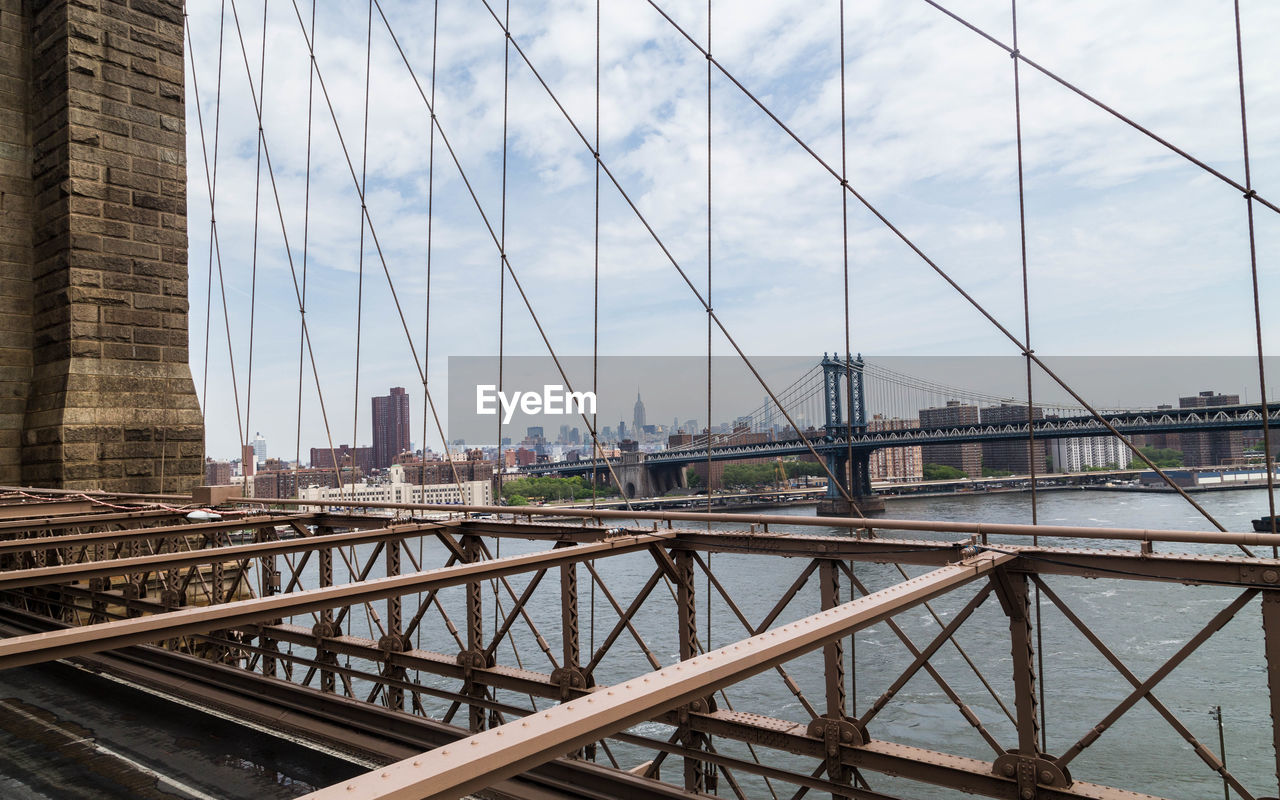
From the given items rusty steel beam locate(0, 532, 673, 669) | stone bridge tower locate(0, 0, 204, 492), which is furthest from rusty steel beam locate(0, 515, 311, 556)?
stone bridge tower locate(0, 0, 204, 492)

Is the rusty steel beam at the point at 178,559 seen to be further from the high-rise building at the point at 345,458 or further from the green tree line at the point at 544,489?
the high-rise building at the point at 345,458

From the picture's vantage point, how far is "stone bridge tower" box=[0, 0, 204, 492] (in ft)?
40.6

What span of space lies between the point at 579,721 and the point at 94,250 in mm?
13188

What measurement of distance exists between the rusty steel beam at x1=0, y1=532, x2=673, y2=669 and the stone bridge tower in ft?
33.3

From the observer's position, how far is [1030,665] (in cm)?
454

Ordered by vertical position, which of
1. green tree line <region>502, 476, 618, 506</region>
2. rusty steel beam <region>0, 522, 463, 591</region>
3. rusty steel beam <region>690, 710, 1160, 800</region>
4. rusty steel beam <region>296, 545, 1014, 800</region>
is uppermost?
rusty steel beam <region>0, 522, 463, 591</region>

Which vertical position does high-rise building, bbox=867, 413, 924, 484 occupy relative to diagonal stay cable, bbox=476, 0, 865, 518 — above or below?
below

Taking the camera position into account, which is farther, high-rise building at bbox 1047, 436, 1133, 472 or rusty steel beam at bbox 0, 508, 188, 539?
high-rise building at bbox 1047, 436, 1133, 472

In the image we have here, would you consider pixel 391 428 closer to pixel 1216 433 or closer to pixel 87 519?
pixel 1216 433

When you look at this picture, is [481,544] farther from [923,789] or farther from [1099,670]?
[1099,670]

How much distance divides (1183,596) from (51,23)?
3925 cm

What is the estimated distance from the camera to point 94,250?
12.5 meters

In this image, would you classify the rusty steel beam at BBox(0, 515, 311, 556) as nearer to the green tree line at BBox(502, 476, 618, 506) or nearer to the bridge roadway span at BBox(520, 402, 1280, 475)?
the bridge roadway span at BBox(520, 402, 1280, 475)

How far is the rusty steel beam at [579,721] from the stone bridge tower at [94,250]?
12478 millimetres
